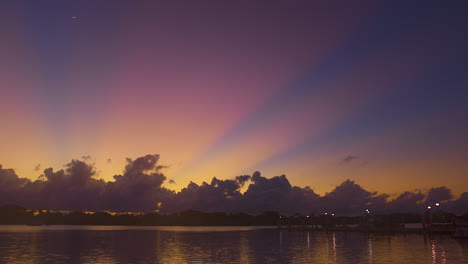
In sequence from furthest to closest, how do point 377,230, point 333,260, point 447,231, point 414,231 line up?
point 377,230, point 414,231, point 447,231, point 333,260

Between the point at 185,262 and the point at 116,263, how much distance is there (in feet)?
29.8

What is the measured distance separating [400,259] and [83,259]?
4501cm

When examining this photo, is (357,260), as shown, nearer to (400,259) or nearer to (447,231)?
(400,259)

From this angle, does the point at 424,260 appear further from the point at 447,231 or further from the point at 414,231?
the point at 414,231

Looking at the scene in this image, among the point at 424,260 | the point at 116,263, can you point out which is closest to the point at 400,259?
the point at 424,260

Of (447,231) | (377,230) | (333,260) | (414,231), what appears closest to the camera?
(333,260)

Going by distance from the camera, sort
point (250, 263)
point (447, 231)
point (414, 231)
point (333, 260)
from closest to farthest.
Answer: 1. point (250, 263)
2. point (333, 260)
3. point (447, 231)
4. point (414, 231)

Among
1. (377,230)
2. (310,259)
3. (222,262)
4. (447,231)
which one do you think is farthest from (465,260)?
(377,230)

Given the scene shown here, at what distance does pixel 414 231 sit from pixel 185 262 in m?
116

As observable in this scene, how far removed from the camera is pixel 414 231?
148 meters

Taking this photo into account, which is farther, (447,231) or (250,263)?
(447,231)

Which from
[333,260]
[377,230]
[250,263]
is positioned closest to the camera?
[250,263]

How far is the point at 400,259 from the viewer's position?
5828 cm

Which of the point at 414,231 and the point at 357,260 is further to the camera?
the point at 414,231
